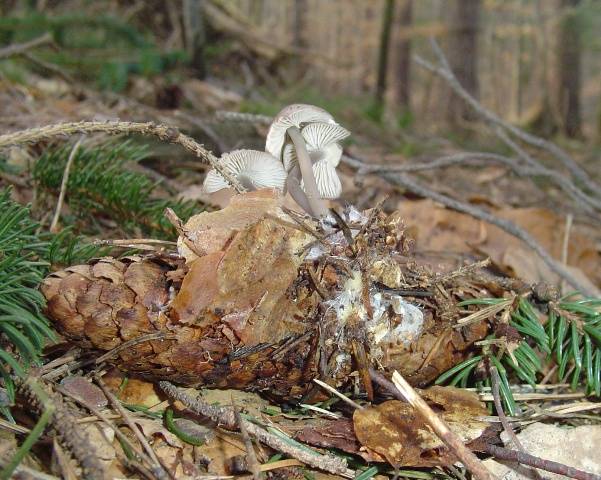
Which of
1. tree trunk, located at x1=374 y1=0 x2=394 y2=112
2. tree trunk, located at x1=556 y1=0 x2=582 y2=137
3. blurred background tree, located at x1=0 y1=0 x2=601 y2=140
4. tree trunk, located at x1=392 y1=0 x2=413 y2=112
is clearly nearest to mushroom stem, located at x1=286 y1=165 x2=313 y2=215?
blurred background tree, located at x1=0 y1=0 x2=601 y2=140

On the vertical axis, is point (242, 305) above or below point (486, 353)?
above

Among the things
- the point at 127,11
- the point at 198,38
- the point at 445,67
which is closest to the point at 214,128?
the point at 445,67

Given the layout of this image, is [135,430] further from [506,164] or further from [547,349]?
[506,164]

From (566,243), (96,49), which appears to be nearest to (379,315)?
(566,243)

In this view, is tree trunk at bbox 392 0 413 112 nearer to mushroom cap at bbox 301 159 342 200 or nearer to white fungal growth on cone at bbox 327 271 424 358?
mushroom cap at bbox 301 159 342 200

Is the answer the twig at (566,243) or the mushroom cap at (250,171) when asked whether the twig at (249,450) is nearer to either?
the mushroom cap at (250,171)

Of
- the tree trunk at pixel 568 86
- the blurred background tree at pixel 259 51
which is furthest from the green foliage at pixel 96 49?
the tree trunk at pixel 568 86

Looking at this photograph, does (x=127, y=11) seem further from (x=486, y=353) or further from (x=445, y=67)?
(x=486, y=353)
